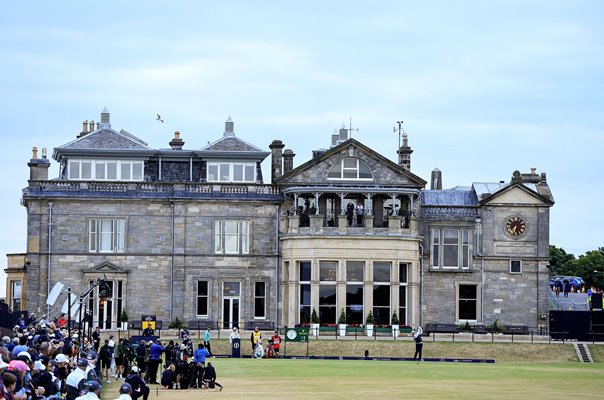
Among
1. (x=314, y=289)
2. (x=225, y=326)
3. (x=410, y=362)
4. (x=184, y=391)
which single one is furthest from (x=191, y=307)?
(x=184, y=391)

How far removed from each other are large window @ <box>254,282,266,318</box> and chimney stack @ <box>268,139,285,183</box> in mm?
6235

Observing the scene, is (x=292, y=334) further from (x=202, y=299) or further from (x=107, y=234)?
(x=107, y=234)

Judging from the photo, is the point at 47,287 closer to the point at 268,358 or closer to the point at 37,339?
the point at 268,358

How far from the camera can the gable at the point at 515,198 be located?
80.8 metres

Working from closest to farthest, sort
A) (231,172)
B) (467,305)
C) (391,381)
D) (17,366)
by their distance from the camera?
(17,366), (391,381), (467,305), (231,172)

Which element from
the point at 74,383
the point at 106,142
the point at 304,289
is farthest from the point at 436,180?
the point at 74,383

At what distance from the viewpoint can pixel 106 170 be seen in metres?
81.1

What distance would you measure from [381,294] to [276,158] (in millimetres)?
10198

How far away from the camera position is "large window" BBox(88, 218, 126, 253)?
259ft

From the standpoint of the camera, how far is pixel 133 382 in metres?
37.6

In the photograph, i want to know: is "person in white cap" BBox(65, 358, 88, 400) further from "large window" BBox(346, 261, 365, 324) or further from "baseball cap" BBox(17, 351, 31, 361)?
"large window" BBox(346, 261, 365, 324)

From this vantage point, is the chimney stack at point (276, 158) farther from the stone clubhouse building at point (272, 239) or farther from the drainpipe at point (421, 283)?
the drainpipe at point (421, 283)

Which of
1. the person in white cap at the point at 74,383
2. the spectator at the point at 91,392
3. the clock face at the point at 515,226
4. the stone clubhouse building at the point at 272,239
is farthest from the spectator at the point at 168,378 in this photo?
the clock face at the point at 515,226

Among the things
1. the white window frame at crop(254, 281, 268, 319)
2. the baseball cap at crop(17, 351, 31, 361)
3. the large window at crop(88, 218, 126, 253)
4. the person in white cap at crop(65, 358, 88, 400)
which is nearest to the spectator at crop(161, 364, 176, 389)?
the person in white cap at crop(65, 358, 88, 400)
